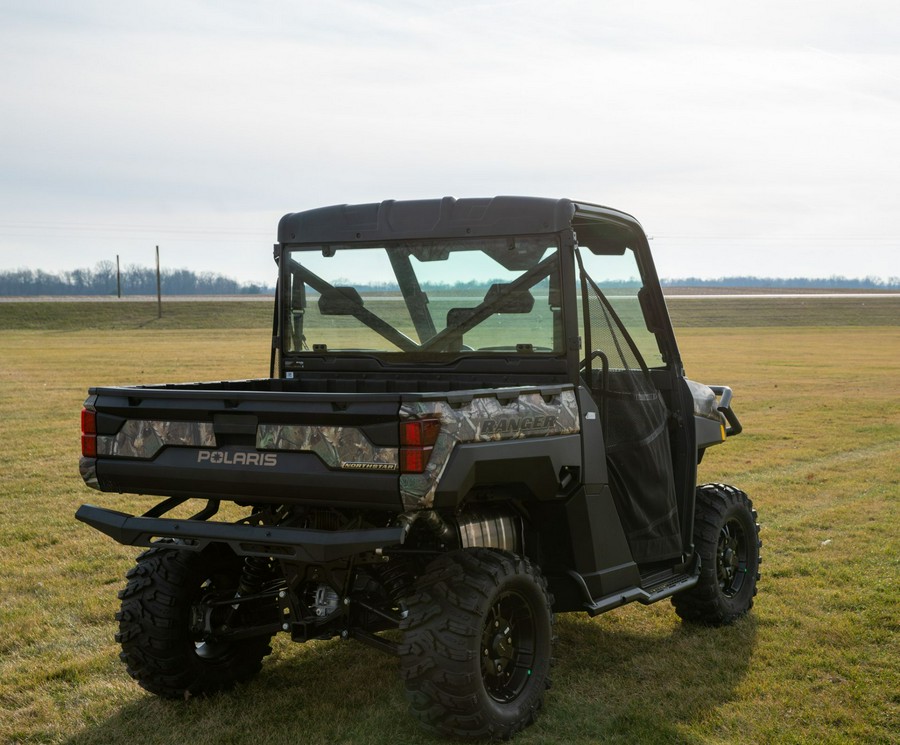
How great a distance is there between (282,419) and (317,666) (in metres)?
1.84

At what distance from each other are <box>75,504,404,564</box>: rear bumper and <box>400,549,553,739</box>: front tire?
0.38 metres

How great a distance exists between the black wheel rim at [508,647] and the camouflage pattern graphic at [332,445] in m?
0.88

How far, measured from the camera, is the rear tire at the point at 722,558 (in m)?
6.08

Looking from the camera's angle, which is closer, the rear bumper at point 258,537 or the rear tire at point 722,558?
the rear bumper at point 258,537

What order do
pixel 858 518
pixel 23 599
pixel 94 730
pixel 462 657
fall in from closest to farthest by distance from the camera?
1. pixel 462 657
2. pixel 94 730
3. pixel 23 599
4. pixel 858 518

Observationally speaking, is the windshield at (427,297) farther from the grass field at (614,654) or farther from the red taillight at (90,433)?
the grass field at (614,654)

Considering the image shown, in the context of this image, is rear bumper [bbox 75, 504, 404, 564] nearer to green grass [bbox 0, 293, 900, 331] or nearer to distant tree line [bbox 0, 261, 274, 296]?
green grass [bbox 0, 293, 900, 331]

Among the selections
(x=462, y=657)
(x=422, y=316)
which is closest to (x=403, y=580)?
(x=462, y=657)

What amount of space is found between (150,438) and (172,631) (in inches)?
37.5

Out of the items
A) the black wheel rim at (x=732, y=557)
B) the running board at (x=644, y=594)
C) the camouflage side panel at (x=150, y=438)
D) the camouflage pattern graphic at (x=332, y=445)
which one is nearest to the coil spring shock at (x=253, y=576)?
the camouflage side panel at (x=150, y=438)

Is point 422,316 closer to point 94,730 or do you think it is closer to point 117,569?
point 94,730

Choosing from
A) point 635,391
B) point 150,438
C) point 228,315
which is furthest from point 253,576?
point 228,315

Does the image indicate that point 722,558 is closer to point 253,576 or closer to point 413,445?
point 253,576

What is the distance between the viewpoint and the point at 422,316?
5.55 metres
